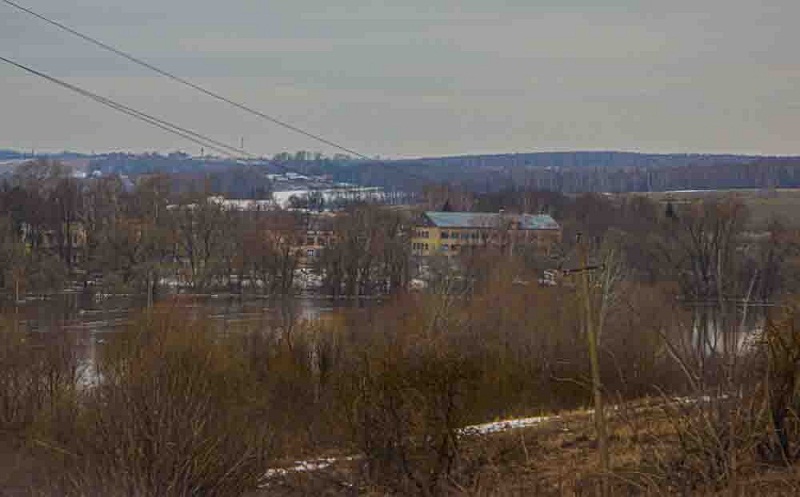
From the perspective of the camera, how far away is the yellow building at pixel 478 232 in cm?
4766

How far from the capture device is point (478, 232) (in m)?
53.1

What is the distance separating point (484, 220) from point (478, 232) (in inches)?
94.0

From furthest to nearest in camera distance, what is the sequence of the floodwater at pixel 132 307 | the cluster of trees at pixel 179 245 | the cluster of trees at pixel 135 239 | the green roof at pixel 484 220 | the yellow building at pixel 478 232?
the green roof at pixel 484 220
the yellow building at pixel 478 232
the cluster of trees at pixel 179 245
the cluster of trees at pixel 135 239
the floodwater at pixel 132 307

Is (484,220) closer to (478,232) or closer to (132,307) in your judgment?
(478,232)

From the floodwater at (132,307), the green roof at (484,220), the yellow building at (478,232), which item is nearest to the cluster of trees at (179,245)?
the floodwater at (132,307)

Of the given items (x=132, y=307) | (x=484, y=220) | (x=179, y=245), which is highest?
(x=484, y=220)

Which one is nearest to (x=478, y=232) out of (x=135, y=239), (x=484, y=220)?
(x=484, y=220)

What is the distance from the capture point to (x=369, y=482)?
9.82m

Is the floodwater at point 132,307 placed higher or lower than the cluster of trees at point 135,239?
lower

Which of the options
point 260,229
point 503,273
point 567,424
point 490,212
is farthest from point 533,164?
point 567,424

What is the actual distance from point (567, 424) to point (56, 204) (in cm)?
4328

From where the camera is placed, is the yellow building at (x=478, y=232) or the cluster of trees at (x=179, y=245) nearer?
the cluster of trees at (x=179, y=245)

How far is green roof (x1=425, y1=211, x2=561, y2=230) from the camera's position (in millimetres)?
52969

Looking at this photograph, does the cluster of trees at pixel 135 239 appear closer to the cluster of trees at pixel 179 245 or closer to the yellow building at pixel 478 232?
the cluster of trees at pixel 179 245
